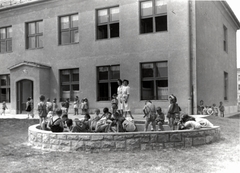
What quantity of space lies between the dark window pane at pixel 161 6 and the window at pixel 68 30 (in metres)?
5.74

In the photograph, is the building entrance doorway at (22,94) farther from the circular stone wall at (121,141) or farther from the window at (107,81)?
the circular stone wall at (121,141)

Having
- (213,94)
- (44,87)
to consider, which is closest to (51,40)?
(44,87)

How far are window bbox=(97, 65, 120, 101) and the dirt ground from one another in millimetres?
9833

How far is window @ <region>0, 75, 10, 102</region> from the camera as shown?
70.9 ft

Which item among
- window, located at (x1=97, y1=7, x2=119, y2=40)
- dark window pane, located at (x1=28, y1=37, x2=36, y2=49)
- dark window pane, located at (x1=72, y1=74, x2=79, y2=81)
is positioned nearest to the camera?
window, located at (x1=97, y1=7, x2=119, y2=40)

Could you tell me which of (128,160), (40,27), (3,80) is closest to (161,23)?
(40,27)

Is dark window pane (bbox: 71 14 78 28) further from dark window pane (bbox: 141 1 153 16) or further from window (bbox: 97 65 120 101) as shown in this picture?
dark window pane (bbox: 141 1 153 16)

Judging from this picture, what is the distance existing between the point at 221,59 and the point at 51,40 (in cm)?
1262

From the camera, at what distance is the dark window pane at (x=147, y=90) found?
54.1ft

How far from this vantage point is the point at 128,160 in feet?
20.3

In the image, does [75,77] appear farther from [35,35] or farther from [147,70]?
[147,70]

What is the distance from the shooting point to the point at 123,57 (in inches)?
675

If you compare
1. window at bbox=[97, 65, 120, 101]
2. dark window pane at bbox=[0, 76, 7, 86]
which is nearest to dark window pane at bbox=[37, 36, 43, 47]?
dark window pane at bbox=[0, 76, 7, 86]

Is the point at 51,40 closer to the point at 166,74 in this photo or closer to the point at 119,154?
the point at 166,74
